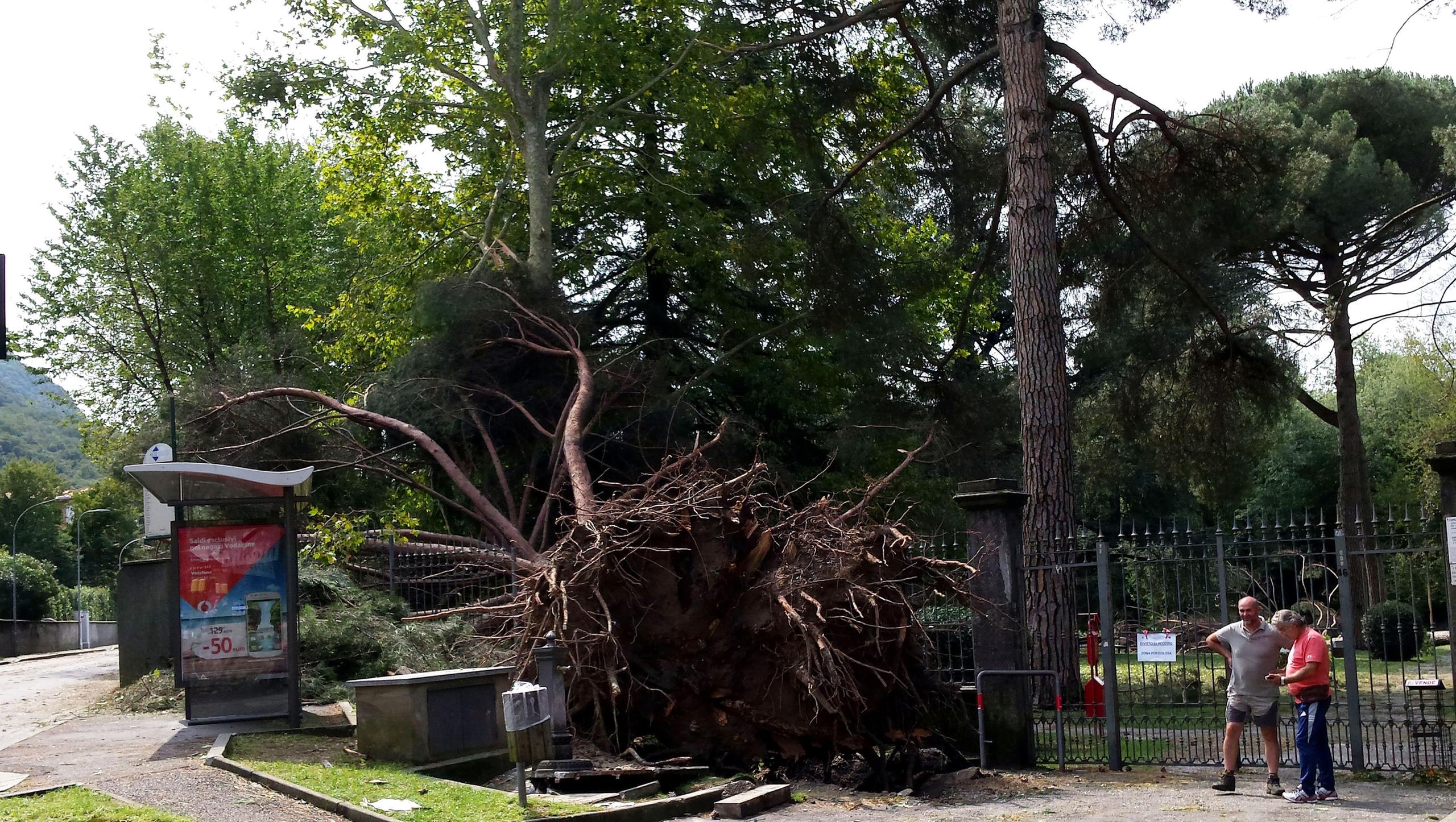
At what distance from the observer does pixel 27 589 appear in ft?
175

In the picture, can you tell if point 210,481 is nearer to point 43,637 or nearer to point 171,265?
point 171,265

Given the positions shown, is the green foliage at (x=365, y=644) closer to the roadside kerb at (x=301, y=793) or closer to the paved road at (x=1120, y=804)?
the roadside kerb at (x=301, y=793)

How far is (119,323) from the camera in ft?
115

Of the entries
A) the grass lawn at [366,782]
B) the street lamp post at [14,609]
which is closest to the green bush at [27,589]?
the street lamp post at [14,609]

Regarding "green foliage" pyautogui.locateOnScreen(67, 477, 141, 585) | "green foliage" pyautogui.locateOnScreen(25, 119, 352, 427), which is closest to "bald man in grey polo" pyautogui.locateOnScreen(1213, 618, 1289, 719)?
"green foliage" pyautogui.locateOnScreen(25, 119, 352, 427)

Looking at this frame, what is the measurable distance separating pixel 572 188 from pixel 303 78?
17.8 feet

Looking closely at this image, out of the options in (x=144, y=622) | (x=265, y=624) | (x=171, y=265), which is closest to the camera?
(x=265, y=624)

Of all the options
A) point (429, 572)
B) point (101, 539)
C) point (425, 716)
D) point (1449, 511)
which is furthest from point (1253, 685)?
point (101, 539)

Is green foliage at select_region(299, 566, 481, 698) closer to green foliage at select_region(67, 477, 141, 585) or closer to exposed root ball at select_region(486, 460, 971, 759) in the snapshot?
exposed root ball at select_region(486, 460, 971, 759)

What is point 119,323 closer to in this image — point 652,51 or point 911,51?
point 652,51

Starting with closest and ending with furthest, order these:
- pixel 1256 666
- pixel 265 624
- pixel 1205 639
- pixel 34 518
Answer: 1. pixel 1256 666
2. pixel 1205 639
3. pixel 265 624
4. pixel 34 518

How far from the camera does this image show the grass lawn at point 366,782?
27.3 ft

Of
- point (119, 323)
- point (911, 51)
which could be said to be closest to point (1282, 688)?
point (911, 51)

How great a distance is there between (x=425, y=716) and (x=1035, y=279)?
28.8 feet
